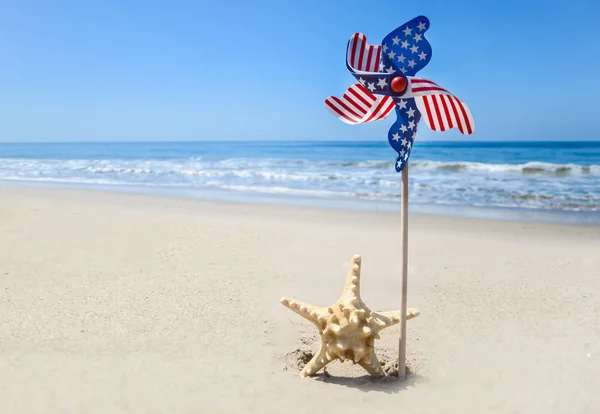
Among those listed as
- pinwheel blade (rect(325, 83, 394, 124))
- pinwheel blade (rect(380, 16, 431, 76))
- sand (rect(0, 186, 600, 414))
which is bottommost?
sand (rect(0, 186, 600, 414))

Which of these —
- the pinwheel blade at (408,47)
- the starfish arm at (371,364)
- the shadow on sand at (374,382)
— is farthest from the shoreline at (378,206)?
the pinwheel blade at (408,47)

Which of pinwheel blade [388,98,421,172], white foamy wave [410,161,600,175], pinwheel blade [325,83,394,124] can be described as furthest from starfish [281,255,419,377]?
white foamy wave [410,161,600,175]

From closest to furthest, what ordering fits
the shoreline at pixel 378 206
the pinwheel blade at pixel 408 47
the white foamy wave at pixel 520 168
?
1. the pinwheel blade at pixel 408 47
2. the shoreline at pixel 378 206
3. the white foamy wave at pixel 520 168

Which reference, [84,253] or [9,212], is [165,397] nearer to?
[84,253]

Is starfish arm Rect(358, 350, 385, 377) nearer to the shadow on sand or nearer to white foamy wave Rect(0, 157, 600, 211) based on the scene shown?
the shadow on sand

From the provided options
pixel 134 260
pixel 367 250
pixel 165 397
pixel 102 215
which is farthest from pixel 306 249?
pixel 102 215

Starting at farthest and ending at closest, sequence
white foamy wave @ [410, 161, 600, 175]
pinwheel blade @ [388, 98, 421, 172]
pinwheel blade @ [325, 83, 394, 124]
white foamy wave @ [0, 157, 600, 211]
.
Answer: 1. white foamy wave @ [410, 161, 600, 175]
2. white foamy wave @ [0, 157, 600, 211]
3. pinwheel blade @ [325, 83, 394, 124]
4. pinwheel blade @ [388, 98, 421, 172]

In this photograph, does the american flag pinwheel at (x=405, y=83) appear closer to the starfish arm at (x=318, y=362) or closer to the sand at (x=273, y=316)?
the starfish arm at (x=318, y=362)
